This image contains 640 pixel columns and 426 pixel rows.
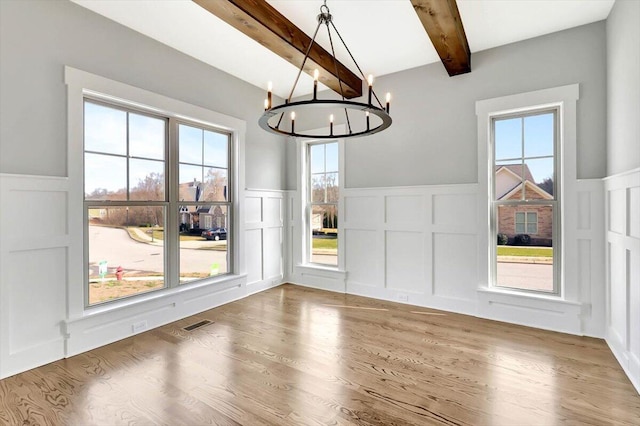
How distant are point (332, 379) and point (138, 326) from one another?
2072 mm

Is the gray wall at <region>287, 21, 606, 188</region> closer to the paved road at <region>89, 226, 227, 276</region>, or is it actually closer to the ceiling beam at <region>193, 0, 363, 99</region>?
the ceiling beam at <region>193, 0, 363, 99</region>

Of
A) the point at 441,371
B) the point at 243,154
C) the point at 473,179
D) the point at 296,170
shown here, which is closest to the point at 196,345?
the point at 441,371

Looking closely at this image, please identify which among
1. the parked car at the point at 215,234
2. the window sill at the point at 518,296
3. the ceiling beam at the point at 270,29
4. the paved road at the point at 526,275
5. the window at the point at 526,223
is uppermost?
the ceiling beam at the point at 270,29

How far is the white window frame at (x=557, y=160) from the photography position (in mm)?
3154

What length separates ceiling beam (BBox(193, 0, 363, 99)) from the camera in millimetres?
2537

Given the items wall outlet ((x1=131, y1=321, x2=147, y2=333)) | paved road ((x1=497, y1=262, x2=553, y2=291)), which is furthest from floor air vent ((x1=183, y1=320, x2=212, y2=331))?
paved road ((x1=497, y1=262, x2=553, y2=291))

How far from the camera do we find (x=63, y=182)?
8.68 feet

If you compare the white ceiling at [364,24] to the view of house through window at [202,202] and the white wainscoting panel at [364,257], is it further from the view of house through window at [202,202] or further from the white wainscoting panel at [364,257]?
the white wainscoting panel at [364,257]

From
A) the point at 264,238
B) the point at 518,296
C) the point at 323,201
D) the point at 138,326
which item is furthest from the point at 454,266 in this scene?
the point at 138,326

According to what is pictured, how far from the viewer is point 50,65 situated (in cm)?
258

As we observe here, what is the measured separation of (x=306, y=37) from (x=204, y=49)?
1.18 meters

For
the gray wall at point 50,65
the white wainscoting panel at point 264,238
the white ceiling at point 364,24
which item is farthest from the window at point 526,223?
the gray wall at point 50,65

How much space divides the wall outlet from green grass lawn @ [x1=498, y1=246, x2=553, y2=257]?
3.94 m

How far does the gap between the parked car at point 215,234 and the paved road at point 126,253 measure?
0.24 meters
